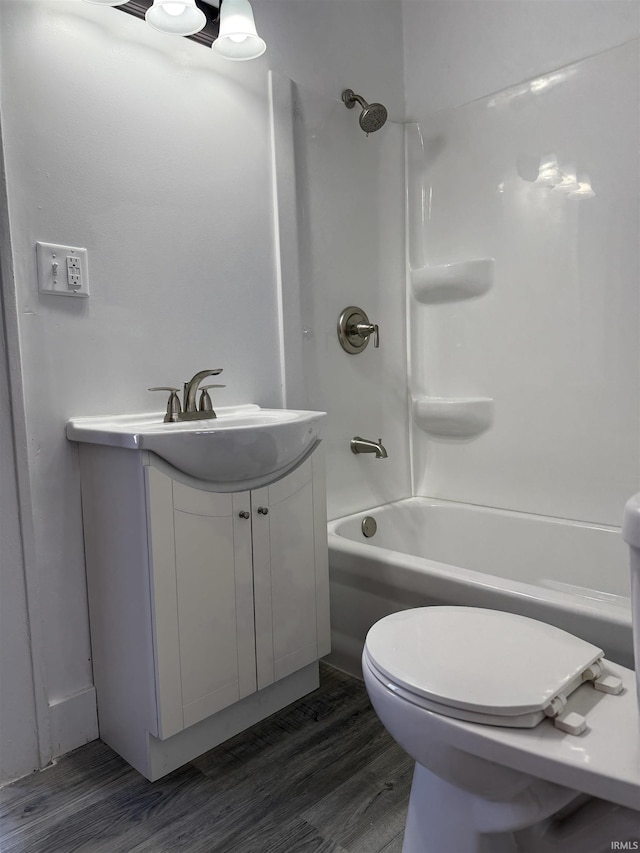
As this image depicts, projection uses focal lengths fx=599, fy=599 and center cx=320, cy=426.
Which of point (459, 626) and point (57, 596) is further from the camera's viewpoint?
point (57, 596)

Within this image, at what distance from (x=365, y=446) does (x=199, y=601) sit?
1.00 m

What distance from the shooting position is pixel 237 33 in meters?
1.62

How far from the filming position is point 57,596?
149 cm

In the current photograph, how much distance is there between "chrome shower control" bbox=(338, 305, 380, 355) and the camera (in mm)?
2195

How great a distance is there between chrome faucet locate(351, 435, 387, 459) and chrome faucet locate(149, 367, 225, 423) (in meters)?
0.71

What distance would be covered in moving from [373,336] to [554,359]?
0.67 meters

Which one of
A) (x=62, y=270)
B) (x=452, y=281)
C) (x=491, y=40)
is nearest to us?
(x=62, y=270)

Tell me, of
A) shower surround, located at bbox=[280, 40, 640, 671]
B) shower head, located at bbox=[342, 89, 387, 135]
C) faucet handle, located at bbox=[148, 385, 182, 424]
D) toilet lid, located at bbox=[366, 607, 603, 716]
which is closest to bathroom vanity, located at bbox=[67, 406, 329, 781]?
faucet handle, located at bbox=[148, 385, 182, 424]

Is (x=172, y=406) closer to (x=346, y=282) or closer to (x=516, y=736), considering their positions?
(x=346, y=282)

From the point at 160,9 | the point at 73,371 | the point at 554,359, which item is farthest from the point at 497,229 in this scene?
the point at 73,371

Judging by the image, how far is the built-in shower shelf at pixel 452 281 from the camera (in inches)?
87.1

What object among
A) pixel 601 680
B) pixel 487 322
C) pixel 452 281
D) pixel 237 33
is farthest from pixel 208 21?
pixel 601 680

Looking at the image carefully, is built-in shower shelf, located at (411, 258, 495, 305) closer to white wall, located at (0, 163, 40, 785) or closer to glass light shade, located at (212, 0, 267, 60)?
glass light shade, located at (212, 0, 267, 60)

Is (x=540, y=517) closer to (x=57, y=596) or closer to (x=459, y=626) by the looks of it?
(x=459, y=626)
